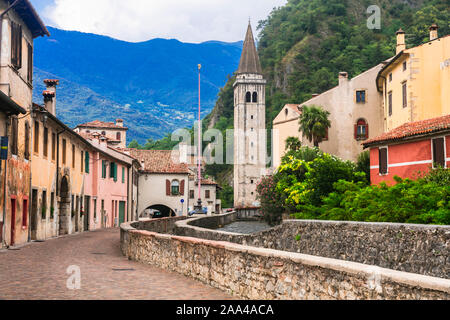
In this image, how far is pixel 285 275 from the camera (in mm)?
7004

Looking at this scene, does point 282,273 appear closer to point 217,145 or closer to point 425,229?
point 425,229

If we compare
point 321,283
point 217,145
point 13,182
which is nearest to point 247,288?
point 321,283

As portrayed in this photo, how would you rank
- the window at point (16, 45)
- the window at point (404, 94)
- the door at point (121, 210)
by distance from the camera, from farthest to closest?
the door at point (121, 210)
the window at point (404, 94)
the window at point (16, 45)

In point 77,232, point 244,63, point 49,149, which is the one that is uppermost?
point 244,63

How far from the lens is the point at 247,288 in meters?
8.21

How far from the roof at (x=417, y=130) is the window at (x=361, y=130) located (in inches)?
794

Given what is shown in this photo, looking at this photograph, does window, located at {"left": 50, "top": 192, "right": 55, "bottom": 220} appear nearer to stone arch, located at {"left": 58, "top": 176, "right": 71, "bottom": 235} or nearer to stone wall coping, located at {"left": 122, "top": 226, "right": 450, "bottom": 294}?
stone arch, located at {"left": 58, "top": 176, "right": 71, "bottom": 235}

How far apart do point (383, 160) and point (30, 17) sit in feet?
63.1

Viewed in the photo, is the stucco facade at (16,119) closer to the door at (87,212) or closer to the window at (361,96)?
the door at (87,212)

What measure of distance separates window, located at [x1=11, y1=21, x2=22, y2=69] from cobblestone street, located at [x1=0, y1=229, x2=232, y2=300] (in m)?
7.70

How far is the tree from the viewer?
1946 inches

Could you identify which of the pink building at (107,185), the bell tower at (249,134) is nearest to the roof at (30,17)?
the pink building at (107,185)

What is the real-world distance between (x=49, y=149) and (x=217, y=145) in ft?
403

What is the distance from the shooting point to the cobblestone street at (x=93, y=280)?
8.95 metres
